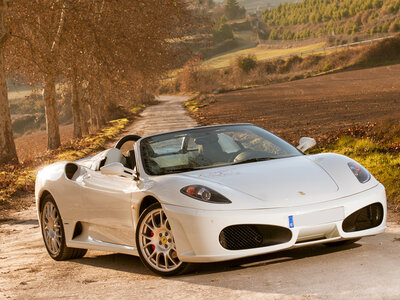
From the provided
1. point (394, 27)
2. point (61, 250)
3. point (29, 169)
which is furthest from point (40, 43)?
point (394, 27)

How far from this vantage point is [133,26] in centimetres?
2803

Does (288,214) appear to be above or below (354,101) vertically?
above

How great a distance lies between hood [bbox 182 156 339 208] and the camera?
20.4 ft

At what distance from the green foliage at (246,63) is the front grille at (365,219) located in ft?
392

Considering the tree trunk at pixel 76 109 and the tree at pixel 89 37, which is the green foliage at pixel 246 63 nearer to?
the tree trunk at pixel 76 109

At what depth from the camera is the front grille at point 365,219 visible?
21.0ft

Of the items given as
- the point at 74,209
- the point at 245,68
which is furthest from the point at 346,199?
the point at 245,68

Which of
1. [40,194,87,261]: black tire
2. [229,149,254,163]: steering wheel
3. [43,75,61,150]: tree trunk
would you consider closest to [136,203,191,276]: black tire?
[229,149,254,163]: steering wheel

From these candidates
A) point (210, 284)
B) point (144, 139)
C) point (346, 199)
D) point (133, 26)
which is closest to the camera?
point (210, 284)

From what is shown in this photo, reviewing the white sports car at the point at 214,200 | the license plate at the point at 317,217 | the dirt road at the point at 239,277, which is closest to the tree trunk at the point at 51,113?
the dirt road at the point at 239,277

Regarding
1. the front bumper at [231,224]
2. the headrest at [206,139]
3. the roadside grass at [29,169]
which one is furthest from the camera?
the roadside grass at [29,169]

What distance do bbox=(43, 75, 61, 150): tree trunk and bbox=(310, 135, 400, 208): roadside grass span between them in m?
16.2

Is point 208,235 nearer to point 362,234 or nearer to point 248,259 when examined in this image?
point 248,259

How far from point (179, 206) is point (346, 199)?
1.46 metres
